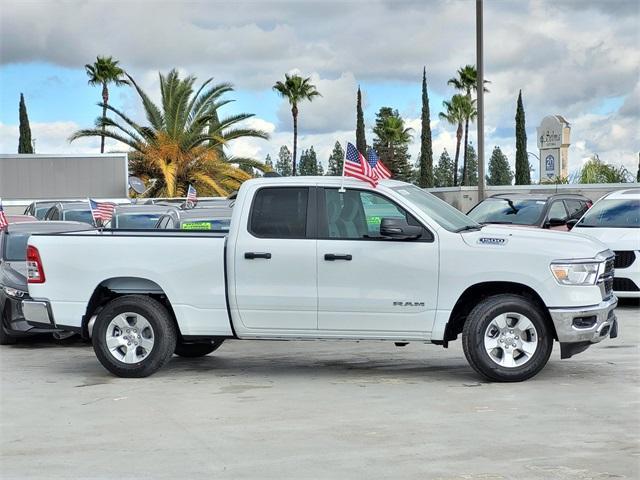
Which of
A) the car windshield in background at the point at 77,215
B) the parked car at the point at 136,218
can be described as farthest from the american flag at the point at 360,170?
the car windshield in background at the point at 77,215

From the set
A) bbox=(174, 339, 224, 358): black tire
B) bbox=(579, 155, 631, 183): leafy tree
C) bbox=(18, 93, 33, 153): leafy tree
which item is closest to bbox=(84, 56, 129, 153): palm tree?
bbox=(18, 93, 33, 153): leafy tree

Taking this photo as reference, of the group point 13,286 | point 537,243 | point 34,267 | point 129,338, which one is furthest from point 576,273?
point 13,286

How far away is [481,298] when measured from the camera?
10000 millimetres

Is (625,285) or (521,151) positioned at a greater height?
(521,151)

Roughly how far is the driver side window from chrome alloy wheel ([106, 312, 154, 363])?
2.03 meters

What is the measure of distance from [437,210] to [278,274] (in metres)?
1.74

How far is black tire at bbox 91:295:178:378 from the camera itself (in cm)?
1023

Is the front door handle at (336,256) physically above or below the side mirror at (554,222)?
below

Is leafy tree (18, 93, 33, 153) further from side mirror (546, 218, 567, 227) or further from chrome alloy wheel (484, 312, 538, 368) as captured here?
chrome alloy wheel (484, 312, 538, 368)

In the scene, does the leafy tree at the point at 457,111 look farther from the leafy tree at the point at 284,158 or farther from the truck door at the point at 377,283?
the truck door at the point at 377,283

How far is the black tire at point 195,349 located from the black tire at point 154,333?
4.82ft

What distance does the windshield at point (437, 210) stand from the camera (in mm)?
10094

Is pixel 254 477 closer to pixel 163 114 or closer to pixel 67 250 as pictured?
pixel 67 250

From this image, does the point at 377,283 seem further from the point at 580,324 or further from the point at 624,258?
the point at 624,258
